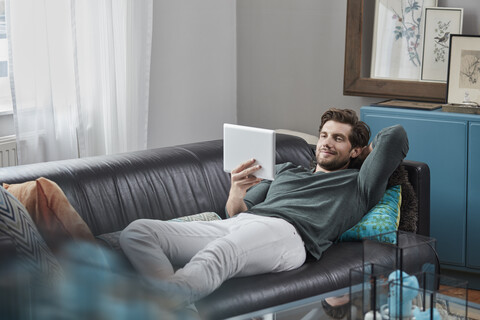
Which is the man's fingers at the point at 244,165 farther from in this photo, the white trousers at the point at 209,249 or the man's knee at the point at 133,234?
the man's knee at the point at 133,234

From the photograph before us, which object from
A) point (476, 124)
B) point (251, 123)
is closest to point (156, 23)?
point (251, 123)

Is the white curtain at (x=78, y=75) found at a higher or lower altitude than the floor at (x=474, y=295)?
higher

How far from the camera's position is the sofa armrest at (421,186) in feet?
9.78

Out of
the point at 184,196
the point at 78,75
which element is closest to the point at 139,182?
the point at 184,196

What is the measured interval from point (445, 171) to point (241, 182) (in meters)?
1.34

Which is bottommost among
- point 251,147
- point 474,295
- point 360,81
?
point 474,295

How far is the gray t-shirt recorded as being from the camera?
271cm

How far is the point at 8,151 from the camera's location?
11.2 ft

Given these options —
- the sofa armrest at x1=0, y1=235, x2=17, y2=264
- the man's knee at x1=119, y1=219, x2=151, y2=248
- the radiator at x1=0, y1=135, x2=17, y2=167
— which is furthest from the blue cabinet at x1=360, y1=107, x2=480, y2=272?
the sofa armrest at x1=0, y1=235, x2=17, y2=264

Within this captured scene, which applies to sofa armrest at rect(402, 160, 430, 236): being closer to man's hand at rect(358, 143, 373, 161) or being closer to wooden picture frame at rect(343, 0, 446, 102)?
man's hand at rect(358, 143, 373, 161)

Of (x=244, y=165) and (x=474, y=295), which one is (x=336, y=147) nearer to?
(x=244, y=165)

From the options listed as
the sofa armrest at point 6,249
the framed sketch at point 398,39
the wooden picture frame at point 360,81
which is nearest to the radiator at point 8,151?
the sofa armrest at point 6,249

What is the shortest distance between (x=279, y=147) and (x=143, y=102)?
3.36 feet

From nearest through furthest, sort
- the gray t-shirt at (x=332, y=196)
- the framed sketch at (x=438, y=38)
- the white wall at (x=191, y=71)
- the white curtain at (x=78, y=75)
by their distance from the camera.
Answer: the gray t-shirt at (x=332, y=196)
the white curtain at (x=78, y=75)
the framed sketch at (x=438, y=38)
the white wall at (x=191, y=71)
